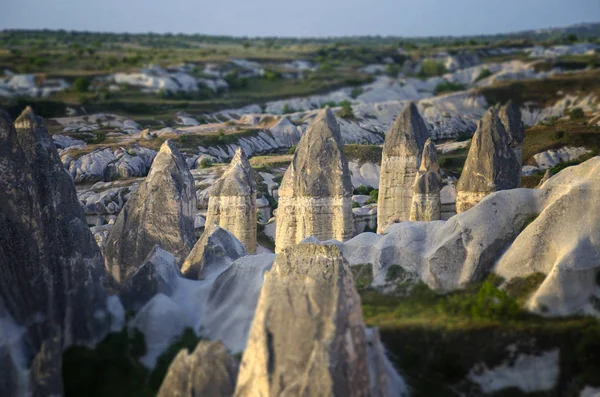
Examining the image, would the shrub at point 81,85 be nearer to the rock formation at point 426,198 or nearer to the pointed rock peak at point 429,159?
the pointed rock peak at point 429,159

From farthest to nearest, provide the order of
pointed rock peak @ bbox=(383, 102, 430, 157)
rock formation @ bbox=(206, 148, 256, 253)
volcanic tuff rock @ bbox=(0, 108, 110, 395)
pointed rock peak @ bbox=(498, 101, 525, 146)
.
→ pointed rock peak @ bbox=(498, 101, 525, 146) < pointed rock peak @ bbox=(383, 102, 430, 157) < rock formation @ bbox=(206, 148, 256, 253) < volcanic tuff rock @ bbox=(0, 108, 110, 395)

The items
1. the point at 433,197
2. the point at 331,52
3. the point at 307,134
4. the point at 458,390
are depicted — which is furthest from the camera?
the point at 331,52

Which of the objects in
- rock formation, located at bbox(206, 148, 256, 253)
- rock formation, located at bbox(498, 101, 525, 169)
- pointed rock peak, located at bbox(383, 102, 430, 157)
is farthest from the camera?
rock formation, located at bbox(498, 101, 525, 169)

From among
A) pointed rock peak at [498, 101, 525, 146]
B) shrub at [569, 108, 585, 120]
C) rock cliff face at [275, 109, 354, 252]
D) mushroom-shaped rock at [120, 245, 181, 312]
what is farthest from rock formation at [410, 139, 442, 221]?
shrub at [569, 108, 585, 120]

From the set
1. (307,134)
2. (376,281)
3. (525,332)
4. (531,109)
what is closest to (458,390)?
(525,332)

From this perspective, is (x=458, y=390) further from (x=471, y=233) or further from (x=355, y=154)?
(x=355, y=154)

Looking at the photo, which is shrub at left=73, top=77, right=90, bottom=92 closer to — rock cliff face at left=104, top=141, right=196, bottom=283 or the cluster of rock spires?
the cluster of rock spires
